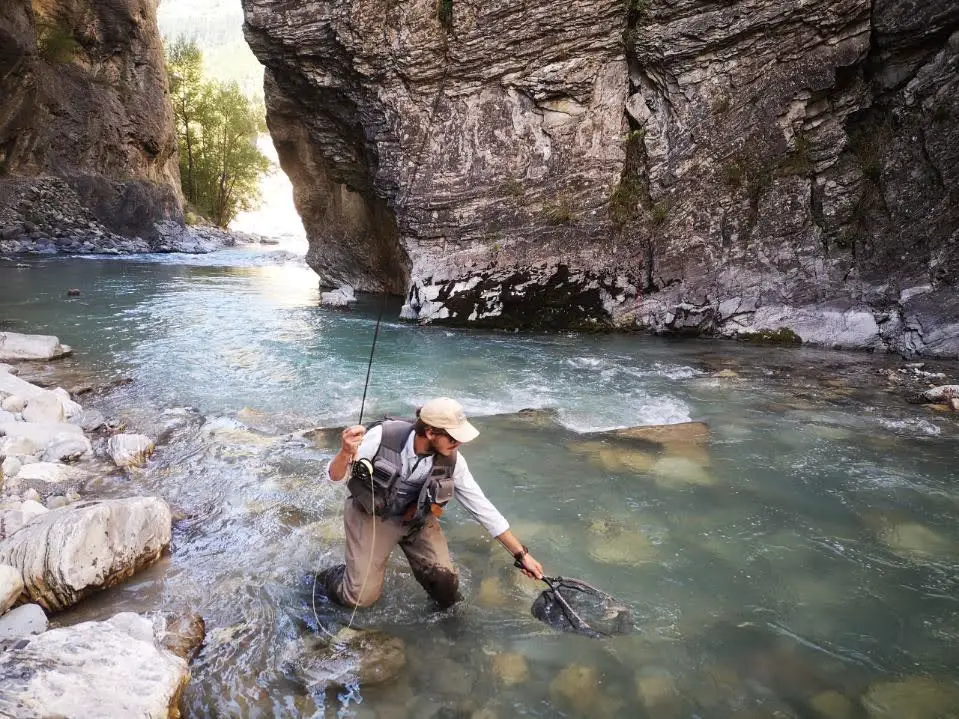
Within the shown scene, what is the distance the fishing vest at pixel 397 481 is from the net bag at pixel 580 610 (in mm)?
927

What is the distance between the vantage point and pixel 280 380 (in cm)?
980

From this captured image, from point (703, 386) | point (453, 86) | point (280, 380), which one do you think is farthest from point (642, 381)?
point (453, 86)

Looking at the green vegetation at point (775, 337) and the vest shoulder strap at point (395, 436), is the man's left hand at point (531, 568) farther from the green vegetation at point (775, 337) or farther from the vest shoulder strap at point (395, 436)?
the green vegetation at point (775, 337)

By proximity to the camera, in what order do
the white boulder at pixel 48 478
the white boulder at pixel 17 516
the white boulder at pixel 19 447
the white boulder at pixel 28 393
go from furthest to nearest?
the white boulder at pixel 28 393, the white boulder at pixel 19 447, the white boulder at pixel 48 478, the white boulder at pixel 17 516

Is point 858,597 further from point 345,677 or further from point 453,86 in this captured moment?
point 453,86

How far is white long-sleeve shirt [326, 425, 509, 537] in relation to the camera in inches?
149

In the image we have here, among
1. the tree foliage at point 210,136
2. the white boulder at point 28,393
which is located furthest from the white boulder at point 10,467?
the tree foliage at point 210,136

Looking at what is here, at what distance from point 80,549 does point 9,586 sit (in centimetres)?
43

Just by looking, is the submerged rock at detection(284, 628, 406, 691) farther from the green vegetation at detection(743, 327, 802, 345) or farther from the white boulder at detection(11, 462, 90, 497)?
the green vegetation at detection(743, 327, 802, 345)

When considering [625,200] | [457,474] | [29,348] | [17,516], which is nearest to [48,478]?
[17,516]

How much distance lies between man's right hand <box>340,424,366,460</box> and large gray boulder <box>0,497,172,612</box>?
191 cm

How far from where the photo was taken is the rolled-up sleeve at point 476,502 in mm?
3864

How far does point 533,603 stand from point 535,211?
11946 millimetres

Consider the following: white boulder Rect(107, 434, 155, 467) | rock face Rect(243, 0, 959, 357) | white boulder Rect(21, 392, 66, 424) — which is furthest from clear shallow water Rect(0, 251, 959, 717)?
rock face Rect(243, 0, 959, 357)
